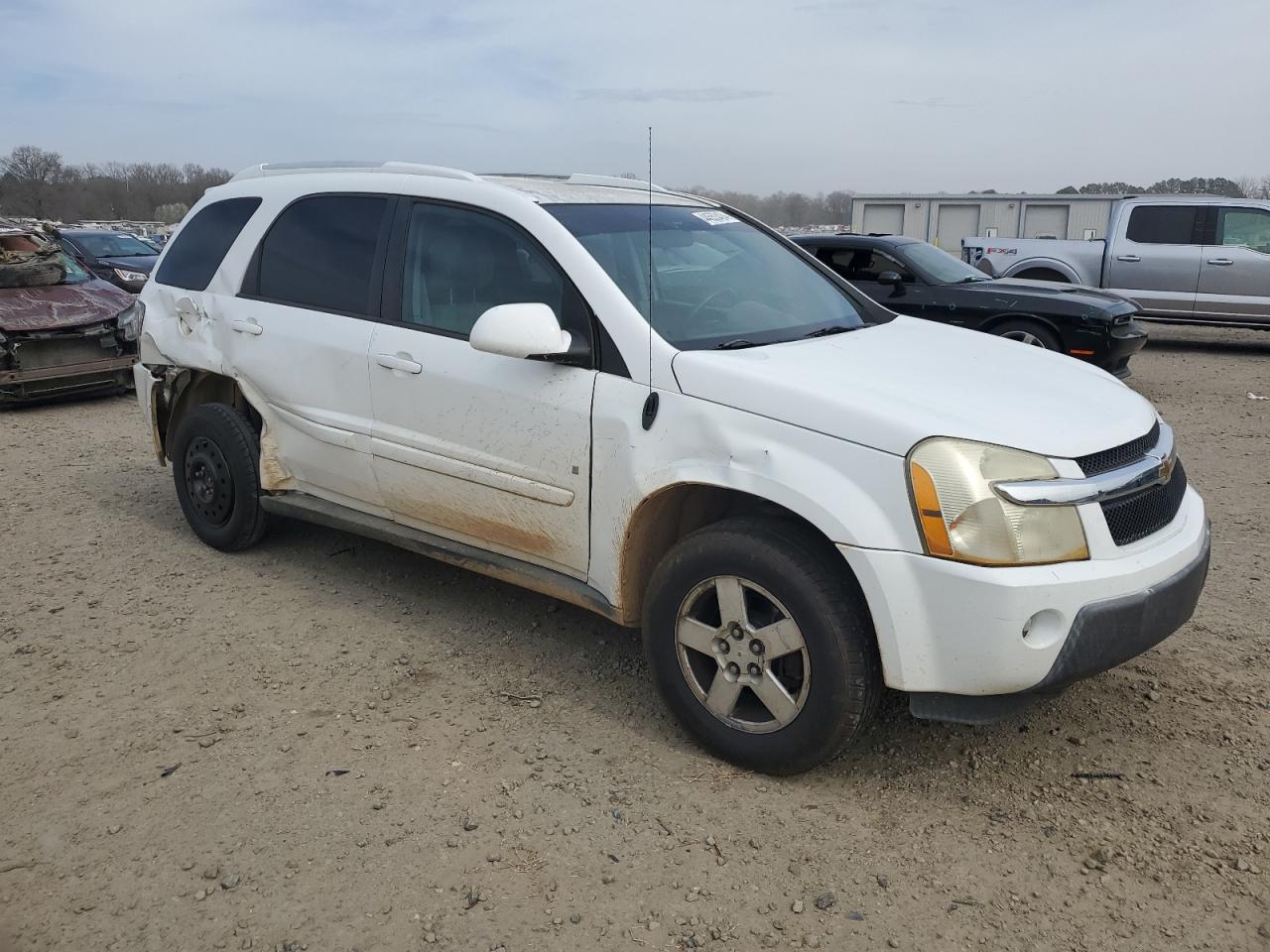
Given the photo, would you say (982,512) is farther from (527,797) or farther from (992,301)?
(992,301)

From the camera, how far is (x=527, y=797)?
314 centimetres

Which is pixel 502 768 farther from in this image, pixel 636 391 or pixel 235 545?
pixel 235 545

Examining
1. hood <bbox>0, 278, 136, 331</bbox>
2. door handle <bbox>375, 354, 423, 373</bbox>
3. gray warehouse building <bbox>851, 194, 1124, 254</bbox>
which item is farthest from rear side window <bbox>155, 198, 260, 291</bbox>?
gray warehouse building <bbox>851, 194, 1124, 254</bbox>

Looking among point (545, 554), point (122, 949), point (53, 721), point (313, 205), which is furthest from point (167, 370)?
point (122, 949)

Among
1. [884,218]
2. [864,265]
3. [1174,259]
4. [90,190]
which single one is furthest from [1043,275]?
[90,190]

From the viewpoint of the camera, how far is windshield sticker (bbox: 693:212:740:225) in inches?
170

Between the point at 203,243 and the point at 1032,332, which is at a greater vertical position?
the point at 203,243

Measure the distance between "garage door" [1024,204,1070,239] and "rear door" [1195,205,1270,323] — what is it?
14.9m

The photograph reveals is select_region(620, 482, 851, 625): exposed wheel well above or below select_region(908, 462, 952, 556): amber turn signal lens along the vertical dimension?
below

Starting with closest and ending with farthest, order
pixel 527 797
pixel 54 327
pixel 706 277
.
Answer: pixel 527 797 < pixel 706 277 < pixel 54 327

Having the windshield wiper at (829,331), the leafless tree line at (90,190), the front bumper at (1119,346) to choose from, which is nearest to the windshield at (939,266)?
the front bumper at (1119,346)

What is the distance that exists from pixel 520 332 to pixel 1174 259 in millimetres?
12003

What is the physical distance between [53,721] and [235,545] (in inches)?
63.0

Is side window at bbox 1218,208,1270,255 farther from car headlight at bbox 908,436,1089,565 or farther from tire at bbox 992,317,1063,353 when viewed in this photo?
car headlight at bbox 908,436,1089,565
